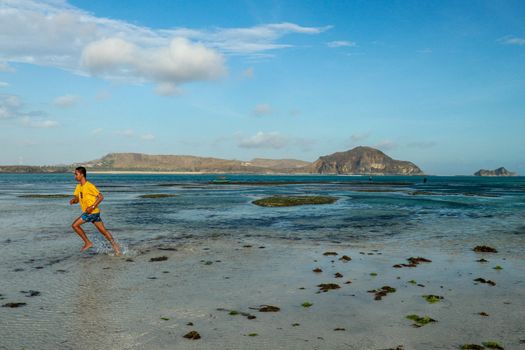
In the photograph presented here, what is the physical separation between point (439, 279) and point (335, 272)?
10.4 feet

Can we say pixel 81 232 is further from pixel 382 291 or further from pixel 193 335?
pixel 382 291

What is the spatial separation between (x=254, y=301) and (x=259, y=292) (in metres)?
0.85

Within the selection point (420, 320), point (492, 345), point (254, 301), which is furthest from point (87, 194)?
point (492, 345)

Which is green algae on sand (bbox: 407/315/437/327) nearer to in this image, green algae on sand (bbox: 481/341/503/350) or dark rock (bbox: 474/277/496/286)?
green algae on sand (bbox: 481/341/503/350)

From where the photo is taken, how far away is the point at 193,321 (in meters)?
8.76

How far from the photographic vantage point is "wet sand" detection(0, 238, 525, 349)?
779 centimetres

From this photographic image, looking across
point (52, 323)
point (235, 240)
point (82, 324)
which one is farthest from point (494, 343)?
point (235, 240)

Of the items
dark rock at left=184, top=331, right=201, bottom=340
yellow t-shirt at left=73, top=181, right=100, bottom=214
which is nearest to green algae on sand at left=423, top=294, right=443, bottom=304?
dark rock at left=184, top=331, right=201, bottom=340

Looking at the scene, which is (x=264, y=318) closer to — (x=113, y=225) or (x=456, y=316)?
(x=456, y=316)

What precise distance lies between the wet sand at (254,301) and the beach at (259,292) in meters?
0.04

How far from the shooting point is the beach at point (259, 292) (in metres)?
7.89

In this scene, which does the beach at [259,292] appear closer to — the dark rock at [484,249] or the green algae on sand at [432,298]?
the green algae on sand at [432,298]

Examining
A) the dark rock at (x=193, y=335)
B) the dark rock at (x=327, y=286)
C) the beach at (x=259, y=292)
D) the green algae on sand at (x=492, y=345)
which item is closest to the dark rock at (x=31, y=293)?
the beach at (x=259, y=292)

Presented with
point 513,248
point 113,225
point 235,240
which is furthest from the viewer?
point 113,225
